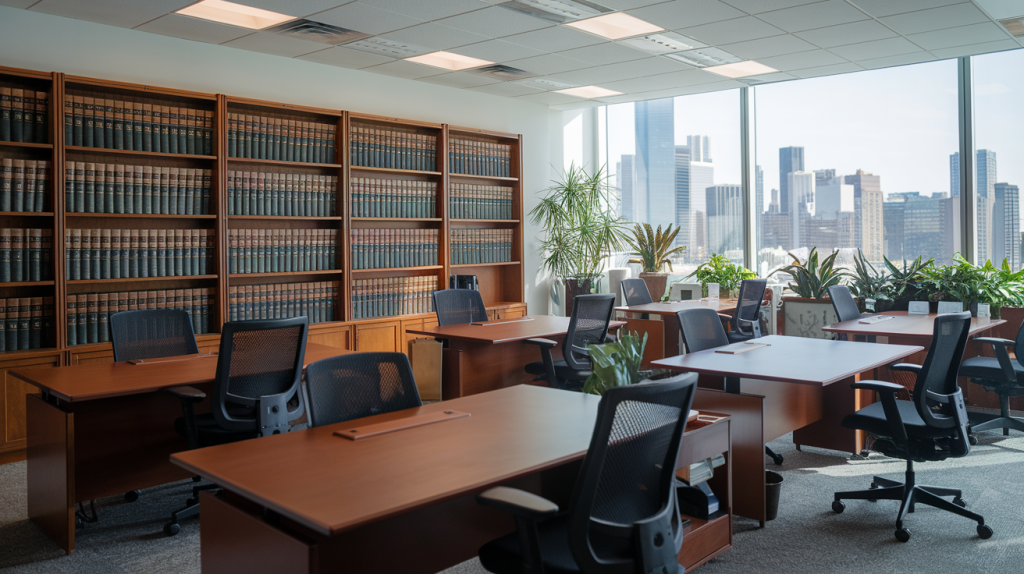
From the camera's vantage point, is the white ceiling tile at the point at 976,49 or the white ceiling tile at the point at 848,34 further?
the white ceiling tile at the point at 976,49

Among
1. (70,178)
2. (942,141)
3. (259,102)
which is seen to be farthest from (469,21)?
(942,141)

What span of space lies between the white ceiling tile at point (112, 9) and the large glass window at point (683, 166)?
5.72 m

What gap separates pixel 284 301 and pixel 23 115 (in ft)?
7.47

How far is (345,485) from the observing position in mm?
1900

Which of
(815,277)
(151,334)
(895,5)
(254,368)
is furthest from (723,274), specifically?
(151,334)

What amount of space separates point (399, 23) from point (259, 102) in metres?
1.41

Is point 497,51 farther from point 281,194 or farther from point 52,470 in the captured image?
point 52,470

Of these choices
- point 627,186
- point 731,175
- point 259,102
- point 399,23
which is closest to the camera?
point 399,23

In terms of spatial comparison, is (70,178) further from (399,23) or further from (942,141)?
(942,141)

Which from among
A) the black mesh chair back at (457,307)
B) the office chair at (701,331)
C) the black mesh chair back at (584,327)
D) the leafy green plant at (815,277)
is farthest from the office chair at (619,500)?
the leafy green plant at (815,277)

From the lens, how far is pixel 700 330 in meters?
4.38

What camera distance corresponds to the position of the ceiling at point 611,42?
497cm

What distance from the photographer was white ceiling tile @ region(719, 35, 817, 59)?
5934mm

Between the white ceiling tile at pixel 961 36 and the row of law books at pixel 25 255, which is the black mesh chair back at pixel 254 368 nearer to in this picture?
the row of law books at pixel 25 255
